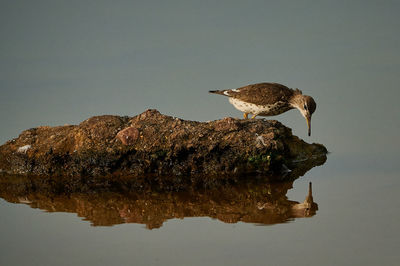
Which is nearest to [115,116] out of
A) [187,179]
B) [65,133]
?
[65,133]

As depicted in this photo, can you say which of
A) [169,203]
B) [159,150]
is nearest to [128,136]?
[159,150]

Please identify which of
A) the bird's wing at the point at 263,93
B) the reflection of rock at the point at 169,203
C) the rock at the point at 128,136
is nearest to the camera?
the reflection of rock at the point at 169,203

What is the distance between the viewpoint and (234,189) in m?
8.29

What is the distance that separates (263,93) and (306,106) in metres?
0.98

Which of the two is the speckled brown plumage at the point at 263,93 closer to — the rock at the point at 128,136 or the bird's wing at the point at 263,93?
the bird's wing at the point at 263,93

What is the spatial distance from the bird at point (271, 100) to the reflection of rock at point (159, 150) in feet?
4.68

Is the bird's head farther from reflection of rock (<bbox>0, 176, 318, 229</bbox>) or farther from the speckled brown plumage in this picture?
reflection of rock (<bbox>0, 176, 318, 229</bbox>)

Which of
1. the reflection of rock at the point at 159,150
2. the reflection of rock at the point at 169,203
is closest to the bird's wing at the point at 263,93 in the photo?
the reflection of rock at the point at 159,150

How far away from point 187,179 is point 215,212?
2137 millimetres

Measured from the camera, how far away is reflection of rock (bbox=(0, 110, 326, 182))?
9.30m

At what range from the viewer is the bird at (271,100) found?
11.2m

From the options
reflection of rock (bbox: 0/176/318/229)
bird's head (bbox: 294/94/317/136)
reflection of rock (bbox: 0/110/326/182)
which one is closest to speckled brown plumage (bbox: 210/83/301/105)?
bird's head (bbox: 294/94/317/136)

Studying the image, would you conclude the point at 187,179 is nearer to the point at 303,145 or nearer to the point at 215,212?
the point at 215,212

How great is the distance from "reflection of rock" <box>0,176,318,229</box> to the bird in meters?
2.91
